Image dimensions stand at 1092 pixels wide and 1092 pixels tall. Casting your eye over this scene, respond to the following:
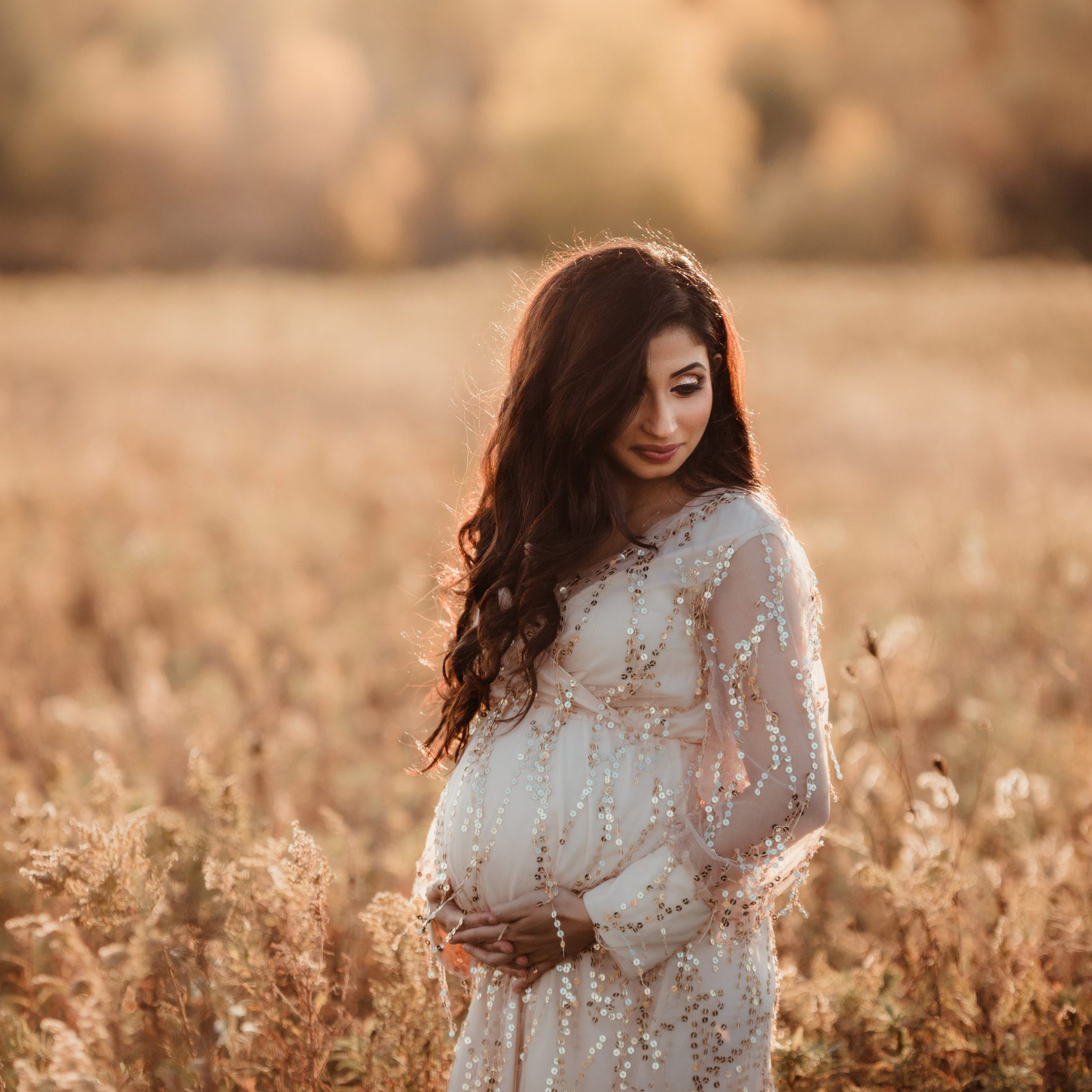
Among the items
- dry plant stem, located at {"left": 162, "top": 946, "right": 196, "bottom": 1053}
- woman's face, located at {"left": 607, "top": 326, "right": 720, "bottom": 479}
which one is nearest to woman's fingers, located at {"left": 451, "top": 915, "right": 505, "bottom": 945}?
dry plant stem, located at {"left": 162, "top": 946, "right": 196, "bottom": 1053}

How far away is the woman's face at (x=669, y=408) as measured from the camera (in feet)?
6.24

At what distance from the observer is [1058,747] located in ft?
13.4

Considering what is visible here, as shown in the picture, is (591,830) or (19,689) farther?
(19,689)

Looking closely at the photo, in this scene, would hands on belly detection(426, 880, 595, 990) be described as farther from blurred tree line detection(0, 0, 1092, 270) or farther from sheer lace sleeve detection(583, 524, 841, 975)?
blurred tree line detection(0, 0, 1092, 270)

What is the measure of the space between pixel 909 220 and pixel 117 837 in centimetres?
3462

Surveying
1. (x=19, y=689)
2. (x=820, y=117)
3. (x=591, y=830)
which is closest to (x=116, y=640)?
(x=19, y=689)

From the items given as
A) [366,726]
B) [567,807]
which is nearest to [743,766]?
[567,807]

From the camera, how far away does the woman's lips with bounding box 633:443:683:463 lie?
6.34 feet

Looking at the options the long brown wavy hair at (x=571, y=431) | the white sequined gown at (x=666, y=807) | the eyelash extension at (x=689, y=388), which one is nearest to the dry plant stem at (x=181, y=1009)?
the white sequined gown at (x=666, y=807)

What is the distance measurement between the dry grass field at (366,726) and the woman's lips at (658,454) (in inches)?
21.2

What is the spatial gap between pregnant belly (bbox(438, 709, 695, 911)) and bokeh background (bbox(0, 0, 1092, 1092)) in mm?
334

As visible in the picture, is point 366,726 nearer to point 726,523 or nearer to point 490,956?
A: point 490,956

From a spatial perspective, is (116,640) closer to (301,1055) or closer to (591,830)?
(301,1055)

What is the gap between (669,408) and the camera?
1.90 m
